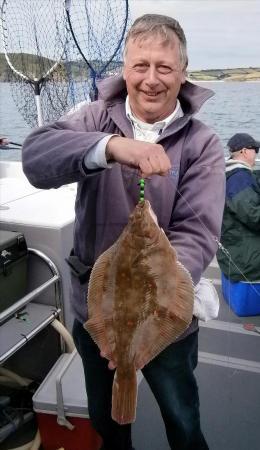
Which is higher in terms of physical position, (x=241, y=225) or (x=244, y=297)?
(x=241, y=225)

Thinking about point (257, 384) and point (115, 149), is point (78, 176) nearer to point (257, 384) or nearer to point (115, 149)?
point (115, 149)

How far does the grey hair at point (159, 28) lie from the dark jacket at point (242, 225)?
2.57 meters

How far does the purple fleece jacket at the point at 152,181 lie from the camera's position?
1.83 metres

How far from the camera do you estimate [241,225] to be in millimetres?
4445

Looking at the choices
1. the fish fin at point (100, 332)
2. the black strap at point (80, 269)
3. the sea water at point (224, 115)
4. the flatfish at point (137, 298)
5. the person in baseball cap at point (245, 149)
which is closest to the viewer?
the flatfish at point (137, 298)

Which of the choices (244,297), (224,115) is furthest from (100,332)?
(224,115)

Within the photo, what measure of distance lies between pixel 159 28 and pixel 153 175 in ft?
2.20

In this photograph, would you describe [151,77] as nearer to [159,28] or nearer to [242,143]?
[159,28]

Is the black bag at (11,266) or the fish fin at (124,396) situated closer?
the fish fin at (124,396)

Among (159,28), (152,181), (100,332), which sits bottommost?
(100,332)

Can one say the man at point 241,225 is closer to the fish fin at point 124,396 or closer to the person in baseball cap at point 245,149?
the person in baseball cap at point 245,149

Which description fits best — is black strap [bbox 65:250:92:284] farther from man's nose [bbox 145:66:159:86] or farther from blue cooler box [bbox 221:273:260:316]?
blue cooler box [bbox 221:273:260:316]

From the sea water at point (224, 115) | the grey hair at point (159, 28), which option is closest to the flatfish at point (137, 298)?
the grey hair at point (159, 28)

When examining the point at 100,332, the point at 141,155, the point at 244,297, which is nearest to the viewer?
the point at 141,155
